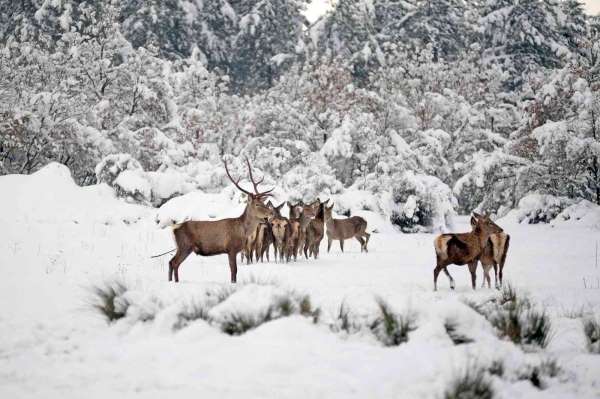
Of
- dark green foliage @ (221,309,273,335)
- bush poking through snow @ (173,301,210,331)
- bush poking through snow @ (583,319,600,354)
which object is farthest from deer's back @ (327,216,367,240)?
dark green foliage @ (221,309,273,335)

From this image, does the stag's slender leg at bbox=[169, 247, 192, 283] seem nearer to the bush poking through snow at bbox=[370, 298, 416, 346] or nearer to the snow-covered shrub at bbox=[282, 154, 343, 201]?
the bush poking through snow at bbox=[370, 298, 416, 346]

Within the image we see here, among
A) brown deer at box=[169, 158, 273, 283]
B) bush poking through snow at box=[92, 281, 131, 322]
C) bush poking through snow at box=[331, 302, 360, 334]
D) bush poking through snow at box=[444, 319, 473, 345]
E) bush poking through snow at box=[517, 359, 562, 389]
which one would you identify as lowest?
bush poking through snow at box=[517, 359, 562, 389]

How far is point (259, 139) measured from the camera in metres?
26.6

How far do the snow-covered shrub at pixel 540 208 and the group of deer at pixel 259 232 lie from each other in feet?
29.8

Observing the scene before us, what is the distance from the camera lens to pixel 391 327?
529 cm

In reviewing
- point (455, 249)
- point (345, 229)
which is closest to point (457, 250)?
point (455, 249)

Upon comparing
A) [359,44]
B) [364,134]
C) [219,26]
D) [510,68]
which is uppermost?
[219,26]

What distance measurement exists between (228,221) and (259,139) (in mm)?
17679

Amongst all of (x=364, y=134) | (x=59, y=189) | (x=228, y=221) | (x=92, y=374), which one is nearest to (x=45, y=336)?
(x=92, y=374)

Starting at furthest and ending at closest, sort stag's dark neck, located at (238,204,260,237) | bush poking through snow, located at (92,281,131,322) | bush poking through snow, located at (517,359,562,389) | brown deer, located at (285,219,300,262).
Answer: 1. brown deer, located at (285,219,300,262)
2. stag's dark neck, located at (238,204,260,237)
3. bush poking through snow, located at (92,281,131,322)
4. bush poking through snow, located at (517,359,562,389)

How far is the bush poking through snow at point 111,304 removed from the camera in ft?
19.0

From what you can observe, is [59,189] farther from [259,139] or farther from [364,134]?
[364,134]

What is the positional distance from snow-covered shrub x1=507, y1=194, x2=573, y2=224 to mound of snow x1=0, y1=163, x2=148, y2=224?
1402 cm

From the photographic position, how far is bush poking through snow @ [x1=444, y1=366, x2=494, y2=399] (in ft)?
12.8
